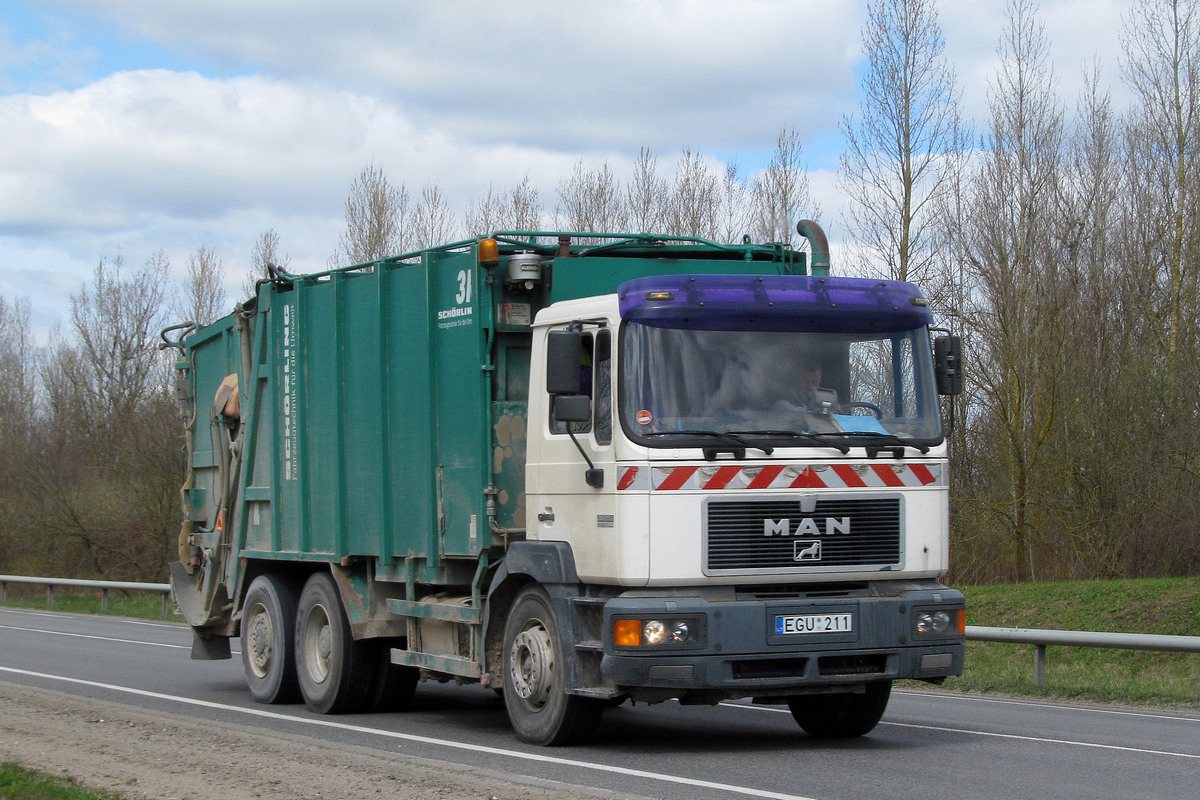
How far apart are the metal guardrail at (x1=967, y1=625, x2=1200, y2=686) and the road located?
0.95 m

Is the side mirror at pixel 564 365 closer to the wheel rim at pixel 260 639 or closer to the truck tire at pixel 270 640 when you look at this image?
the truck tire at pixel 270 640

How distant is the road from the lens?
740 centimetres

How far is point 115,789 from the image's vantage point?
7527 millimetres

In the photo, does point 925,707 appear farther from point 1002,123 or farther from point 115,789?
point 1002,123

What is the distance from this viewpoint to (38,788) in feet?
24.8

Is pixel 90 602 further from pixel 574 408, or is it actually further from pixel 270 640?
pixel 574 408

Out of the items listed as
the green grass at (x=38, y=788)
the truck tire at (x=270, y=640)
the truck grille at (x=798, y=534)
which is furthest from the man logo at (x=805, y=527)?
the truck tire at (x=270, y=640)

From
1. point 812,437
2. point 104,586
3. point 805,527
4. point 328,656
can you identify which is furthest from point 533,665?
point 104,586

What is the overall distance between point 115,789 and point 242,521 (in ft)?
18.6

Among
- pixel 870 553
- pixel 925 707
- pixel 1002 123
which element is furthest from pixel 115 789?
pixel 1002 123

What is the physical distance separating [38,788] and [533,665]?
2.96 metres

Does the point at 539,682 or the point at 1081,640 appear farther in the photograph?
the point at 1081,640

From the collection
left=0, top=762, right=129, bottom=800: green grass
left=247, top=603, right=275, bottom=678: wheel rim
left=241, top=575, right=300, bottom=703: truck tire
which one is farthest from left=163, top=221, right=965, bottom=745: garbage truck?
left=0, top=762, right=129, bottom=800: green grass

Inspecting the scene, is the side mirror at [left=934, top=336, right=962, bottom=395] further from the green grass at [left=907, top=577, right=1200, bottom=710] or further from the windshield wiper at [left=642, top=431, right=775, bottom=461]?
the green grass at [left=907, top=577, right=1200, bottom=710]
